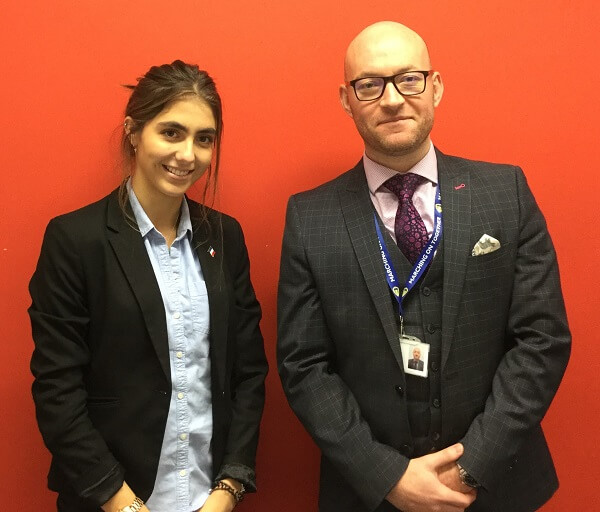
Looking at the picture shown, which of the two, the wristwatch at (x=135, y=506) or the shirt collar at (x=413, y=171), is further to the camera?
the shirt collar at (x=413, y=171)

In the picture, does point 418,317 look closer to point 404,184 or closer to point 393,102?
point 404,184

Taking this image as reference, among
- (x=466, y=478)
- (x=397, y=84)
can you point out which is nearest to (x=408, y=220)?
(x=397, y=84)

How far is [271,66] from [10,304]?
1.11 m

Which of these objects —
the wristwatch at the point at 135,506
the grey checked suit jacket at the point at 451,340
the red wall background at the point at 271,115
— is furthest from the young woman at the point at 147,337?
the red wall background at the point at 271,115

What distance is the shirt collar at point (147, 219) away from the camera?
1.69 m

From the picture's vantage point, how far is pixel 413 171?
175cm

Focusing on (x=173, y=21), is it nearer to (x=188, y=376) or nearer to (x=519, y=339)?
(x=188, y=376)

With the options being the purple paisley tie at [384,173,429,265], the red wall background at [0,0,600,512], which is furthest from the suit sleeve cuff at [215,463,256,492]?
the purple paisley tie at [384,173,429,265]

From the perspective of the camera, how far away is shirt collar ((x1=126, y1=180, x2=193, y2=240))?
1.69 metres

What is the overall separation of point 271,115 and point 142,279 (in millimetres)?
769

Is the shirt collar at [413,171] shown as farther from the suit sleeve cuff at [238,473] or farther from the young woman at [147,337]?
the suit sleeve cuff at [238,473]

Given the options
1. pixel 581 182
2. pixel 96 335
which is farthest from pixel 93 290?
pixel 581 182

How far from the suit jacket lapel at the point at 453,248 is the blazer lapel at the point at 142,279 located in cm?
70

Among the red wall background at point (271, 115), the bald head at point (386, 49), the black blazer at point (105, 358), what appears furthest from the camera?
the red wall background at point (271, 115)
